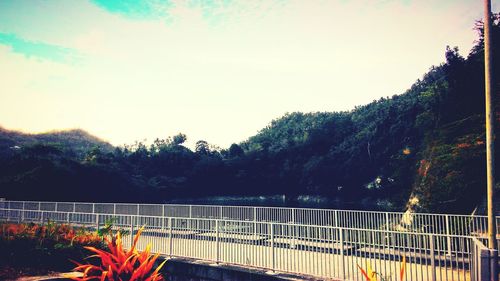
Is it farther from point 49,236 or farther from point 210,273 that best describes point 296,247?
point 49,236

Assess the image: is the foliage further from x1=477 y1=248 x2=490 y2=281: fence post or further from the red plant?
x1=477 y1=248 x2=490 y2=281: fence post

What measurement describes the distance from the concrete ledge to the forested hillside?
23706 millimetres

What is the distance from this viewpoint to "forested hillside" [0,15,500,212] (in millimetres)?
32750

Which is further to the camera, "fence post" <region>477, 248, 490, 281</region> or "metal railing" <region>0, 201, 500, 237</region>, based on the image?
"metal railing" <region>0, 201, 500, 237</region>

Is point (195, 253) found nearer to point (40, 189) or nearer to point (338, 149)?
point (40, 189)

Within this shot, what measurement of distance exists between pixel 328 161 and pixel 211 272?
101085 mm

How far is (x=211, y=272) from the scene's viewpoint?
→ 1141 centimetres

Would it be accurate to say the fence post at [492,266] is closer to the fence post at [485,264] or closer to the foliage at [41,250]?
the fence post at [485,264]

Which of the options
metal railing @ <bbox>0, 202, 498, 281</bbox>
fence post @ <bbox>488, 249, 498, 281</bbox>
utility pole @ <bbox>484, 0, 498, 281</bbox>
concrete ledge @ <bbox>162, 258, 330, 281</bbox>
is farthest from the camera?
concrete ledge @ <bbox>162, 258, 330, 281</bbox>

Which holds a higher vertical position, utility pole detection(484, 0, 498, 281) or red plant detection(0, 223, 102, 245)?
utility pole detection(484, 0, 498, 281)

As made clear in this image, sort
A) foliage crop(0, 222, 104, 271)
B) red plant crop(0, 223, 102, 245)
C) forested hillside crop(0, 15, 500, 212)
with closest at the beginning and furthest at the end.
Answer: foliage crop(0, 222, 104, 271) < red plant crop(0, 223, 102, 245) < forested hillside crop(0, 15, 500, 212)

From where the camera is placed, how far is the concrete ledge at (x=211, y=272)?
1022 centimetres

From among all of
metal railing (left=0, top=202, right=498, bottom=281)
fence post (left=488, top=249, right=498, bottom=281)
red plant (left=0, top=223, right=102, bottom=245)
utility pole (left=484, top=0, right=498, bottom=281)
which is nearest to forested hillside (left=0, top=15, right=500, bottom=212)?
metal railing (left=0, top=202, right=498, bottom=281)

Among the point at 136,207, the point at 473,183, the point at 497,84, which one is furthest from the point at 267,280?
the point at 497,84
